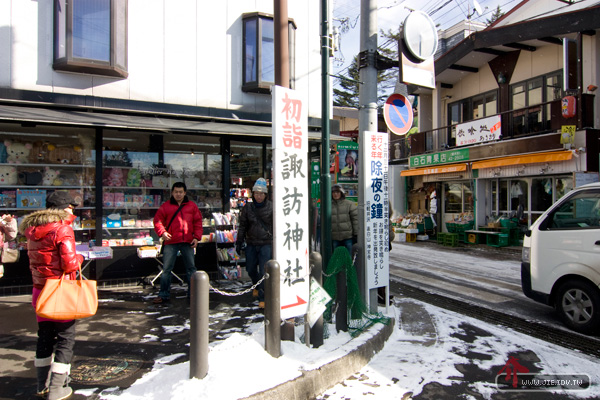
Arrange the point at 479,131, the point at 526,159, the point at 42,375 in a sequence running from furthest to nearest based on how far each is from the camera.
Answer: the point at 479,131
the point at 526,159
the point at 42,375

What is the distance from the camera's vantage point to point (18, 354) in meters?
4.19

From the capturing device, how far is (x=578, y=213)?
550cm

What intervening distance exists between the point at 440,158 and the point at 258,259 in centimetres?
1285

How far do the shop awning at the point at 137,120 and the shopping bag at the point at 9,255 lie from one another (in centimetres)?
203

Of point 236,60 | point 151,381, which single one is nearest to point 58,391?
point 151,381

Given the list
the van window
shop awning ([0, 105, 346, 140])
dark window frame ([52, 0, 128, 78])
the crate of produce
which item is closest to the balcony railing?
the crate of produce

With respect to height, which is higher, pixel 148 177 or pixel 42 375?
pixel 148 177

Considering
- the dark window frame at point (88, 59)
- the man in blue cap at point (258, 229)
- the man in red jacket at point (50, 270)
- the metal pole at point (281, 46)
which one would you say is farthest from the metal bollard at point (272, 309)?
the dark window frame at point (88, 59)

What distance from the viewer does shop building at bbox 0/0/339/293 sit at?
672 cm

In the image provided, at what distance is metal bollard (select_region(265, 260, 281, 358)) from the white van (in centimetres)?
405

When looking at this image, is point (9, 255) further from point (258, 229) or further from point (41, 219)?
point (258, 229)

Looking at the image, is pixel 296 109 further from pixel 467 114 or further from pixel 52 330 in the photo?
pixel 467 114

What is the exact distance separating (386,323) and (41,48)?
7.14 m

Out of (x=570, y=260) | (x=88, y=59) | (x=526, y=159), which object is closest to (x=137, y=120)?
(x=88, y=59)
